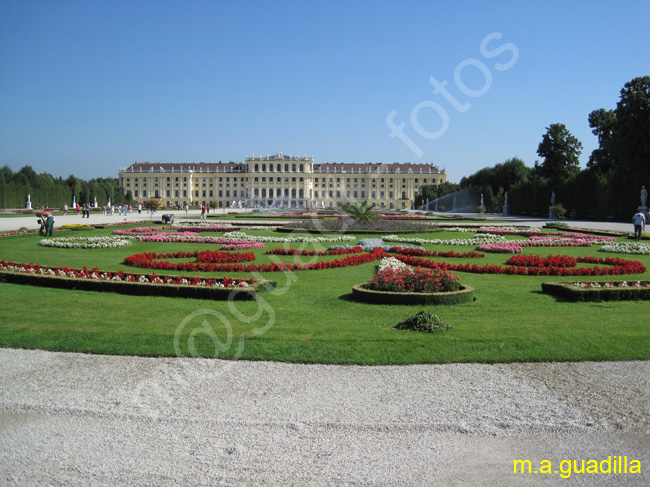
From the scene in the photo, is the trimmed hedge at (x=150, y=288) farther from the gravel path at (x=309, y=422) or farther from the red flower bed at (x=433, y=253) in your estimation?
the red flower bed at (x=433, y=253)

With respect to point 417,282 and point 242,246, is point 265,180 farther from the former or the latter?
point 417,282

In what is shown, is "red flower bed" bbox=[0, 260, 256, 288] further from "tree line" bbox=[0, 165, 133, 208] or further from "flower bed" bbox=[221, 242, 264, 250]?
"tree line" bbox=[0, 165, 133, 208]

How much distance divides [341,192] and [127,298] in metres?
90.6

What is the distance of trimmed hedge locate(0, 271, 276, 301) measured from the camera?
717 cm

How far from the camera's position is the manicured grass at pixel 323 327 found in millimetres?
4898

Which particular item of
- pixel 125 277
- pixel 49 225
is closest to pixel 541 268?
pixel 125 277

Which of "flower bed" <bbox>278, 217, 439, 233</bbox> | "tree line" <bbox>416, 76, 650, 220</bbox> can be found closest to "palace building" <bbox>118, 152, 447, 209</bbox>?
"tree line" <bbox>416, 76, 650, 220</bbox>

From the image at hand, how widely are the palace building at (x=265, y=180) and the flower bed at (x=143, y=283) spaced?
300 feet

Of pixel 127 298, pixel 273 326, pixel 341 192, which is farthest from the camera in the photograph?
pixel 341 192

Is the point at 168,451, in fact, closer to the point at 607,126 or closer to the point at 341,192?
the point at 607,126

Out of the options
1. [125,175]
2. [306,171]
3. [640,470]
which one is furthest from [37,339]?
[125,175]

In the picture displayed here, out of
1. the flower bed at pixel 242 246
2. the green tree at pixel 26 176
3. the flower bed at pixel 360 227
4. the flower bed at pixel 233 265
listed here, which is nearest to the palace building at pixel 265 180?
the green tree at pixel 26 176

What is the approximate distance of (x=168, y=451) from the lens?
3.22m

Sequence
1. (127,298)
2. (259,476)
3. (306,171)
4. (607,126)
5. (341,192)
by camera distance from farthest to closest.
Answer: (306,171) → (341,192) → (607,126) → (127,298) → (259,476)
